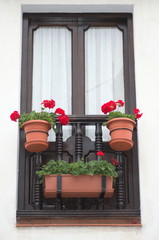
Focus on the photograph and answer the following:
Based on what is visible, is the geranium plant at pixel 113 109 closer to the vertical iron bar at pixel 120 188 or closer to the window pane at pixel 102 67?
the vertical iron bar at pixel 120 188

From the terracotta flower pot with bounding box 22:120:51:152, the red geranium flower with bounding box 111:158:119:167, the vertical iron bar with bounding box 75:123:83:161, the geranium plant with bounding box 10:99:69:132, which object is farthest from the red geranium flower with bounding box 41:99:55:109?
the red geranium flower with bounding box 111:158:119:167

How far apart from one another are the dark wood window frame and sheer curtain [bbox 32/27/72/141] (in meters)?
0.09

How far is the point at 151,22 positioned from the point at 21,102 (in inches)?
84.1

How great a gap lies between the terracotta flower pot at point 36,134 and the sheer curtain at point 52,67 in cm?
72

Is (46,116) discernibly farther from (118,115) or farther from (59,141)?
(118,115)

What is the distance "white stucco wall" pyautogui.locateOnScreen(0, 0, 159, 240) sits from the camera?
1159 cm

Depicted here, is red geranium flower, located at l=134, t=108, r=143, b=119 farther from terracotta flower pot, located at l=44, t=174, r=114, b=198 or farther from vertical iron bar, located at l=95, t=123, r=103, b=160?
terracotta flower pot, located at l=44, t=174, r=114, b=198

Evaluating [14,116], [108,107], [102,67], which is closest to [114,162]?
[108,107]

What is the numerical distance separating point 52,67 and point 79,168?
1.98 metres

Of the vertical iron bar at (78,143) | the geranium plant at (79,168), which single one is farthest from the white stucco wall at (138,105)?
the vertical iron bar at (78,143)

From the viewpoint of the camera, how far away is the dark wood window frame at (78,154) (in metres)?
11.7

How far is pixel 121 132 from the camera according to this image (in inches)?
466

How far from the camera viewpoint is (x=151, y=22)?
12.9m

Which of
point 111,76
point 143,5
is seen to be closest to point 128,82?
point 111,76
